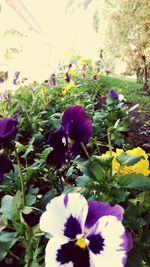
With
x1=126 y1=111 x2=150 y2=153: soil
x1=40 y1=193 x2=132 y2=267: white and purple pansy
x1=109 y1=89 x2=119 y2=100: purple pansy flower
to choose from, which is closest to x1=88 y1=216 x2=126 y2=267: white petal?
x1=40 y1=193 x2=132 y2=267: white and purple pansy

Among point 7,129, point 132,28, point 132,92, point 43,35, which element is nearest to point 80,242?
point 7,129

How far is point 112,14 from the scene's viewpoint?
Result: 8.20 metres

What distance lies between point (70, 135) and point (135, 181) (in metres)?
0.15

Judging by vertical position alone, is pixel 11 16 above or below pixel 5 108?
above

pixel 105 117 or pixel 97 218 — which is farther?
pixel 105 117

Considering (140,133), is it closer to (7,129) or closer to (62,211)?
(7,129)

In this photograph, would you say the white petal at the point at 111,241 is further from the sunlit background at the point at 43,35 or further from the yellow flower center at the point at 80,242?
the sunlit background at the point at 43,35

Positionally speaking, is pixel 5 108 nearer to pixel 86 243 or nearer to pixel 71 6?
pixel 86 243

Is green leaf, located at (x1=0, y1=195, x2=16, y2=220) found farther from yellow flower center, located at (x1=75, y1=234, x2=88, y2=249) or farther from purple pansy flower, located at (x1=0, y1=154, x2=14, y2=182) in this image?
yellow flower center, located at (x1=75, y1=234, x2=88, y2=249)

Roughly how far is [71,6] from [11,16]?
1143 cm

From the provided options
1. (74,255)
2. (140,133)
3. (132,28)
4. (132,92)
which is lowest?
(132,92)

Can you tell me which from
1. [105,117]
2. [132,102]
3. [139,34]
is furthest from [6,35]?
[105,117]

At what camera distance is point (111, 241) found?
1.64 ft

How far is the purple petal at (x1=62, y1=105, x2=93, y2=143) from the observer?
676 millimetres
